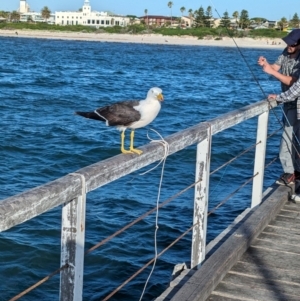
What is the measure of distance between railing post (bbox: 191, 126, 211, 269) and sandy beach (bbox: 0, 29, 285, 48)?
123 m

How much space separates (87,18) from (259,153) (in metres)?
178

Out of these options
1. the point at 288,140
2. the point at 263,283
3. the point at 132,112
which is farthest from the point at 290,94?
the point at 132,112

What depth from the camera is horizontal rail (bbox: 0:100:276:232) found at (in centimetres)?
262

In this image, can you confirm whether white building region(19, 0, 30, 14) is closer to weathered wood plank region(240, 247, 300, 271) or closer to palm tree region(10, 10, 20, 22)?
palm tree region(10, 10, 20, 22)

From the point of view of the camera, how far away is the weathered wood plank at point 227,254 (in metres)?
4.16

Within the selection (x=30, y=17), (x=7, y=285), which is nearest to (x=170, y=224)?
(x=7, y=285)

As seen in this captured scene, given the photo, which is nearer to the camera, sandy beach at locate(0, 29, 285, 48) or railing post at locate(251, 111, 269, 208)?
railing post at locate(251, 111, 269, 208)

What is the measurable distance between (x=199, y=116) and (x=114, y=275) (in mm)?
15060

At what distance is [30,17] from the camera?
184250 mm

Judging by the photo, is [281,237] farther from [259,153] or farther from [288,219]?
[259,153]

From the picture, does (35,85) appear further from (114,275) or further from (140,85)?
(114,275)

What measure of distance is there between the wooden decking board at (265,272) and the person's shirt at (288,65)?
87.7 inches

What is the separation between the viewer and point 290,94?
20.5 feet

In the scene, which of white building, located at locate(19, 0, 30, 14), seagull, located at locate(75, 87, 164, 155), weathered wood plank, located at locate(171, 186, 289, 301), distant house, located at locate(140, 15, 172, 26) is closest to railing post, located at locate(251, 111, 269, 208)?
weathered wood plank, located at locate(171, 186, 289, 301)
